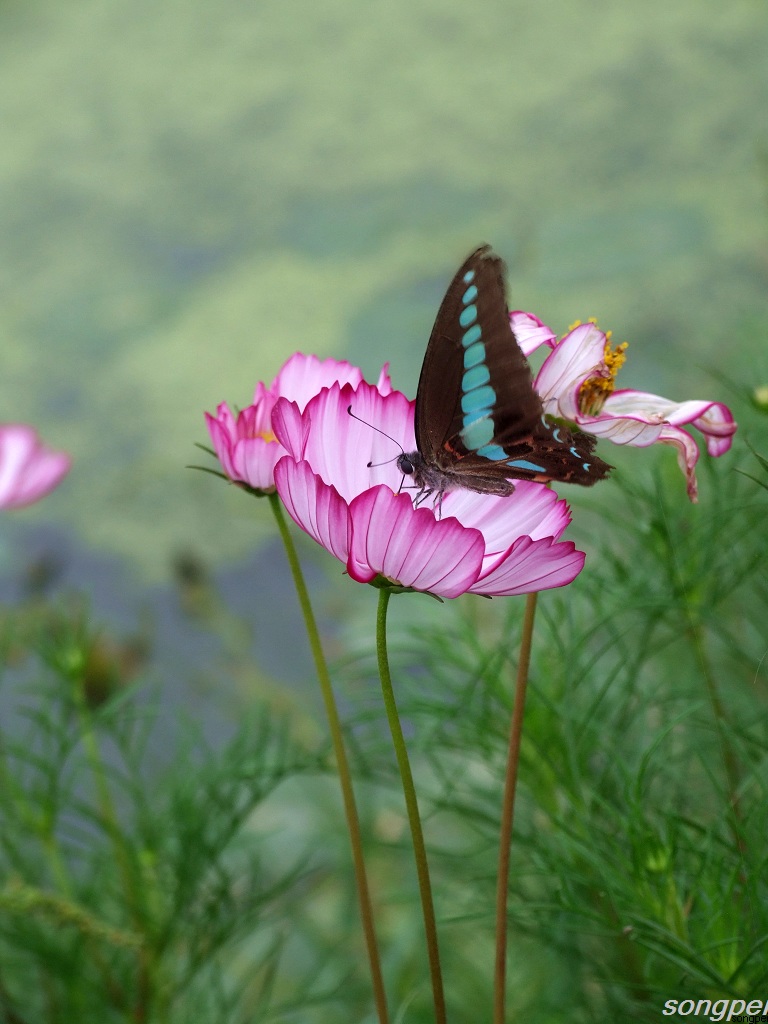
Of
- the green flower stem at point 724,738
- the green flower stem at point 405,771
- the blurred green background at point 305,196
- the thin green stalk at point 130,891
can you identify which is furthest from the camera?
the blurred green background at point 305,196

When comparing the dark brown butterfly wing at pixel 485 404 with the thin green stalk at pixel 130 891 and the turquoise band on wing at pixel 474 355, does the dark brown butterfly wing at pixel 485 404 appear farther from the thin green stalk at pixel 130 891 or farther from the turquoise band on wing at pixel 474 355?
the thin green stalk at pixel 130 891

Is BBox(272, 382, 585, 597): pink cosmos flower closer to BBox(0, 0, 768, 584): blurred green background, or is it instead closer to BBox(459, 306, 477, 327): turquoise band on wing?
BBox(459, 306, 477, 327): turquoise band on wing

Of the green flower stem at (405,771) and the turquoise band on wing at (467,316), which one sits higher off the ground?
the turquoise band on wing at (467,316)

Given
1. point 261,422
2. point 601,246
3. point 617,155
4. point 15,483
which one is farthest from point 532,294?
point 261,422

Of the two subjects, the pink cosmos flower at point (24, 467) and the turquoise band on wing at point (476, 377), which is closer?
the turquoise band on wing at point (476, 377)

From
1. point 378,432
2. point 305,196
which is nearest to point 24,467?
point 378,432

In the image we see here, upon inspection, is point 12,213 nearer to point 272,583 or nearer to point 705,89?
point 272,583

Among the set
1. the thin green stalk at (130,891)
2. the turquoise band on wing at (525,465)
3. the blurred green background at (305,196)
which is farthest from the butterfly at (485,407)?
the blurred green background at (305,196)
